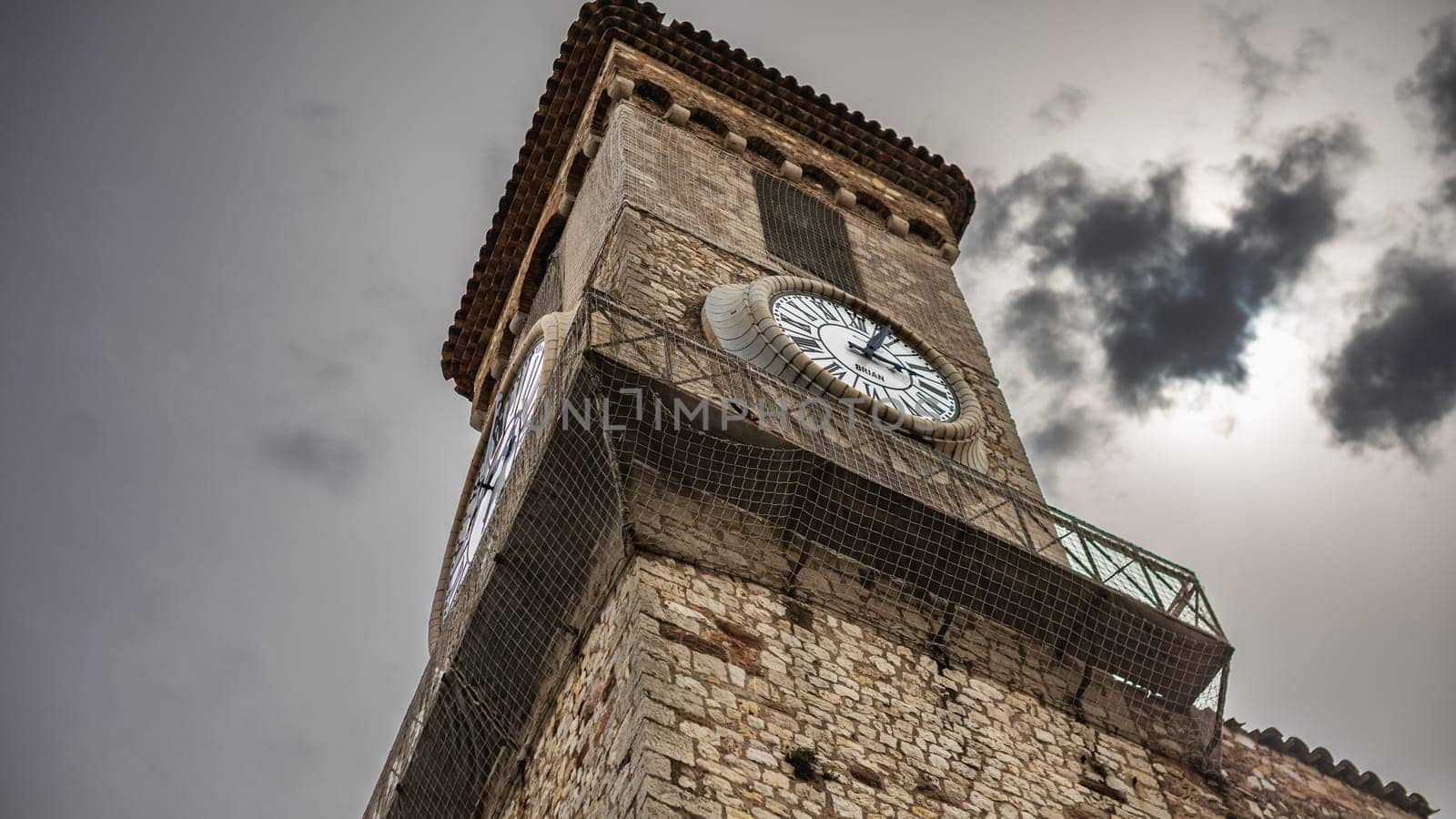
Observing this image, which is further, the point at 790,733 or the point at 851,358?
the point at 851,358

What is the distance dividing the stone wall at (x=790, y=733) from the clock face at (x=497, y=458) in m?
2.37

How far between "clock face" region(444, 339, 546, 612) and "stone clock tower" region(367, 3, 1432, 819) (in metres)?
0.05

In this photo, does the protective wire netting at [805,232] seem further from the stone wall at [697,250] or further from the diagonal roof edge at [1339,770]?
the diagonal roof edge at [1339,770]

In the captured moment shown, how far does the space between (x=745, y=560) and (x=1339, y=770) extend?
468 cm

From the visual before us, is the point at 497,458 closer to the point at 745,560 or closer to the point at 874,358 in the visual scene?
the point at 874,358

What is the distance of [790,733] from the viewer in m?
6.53

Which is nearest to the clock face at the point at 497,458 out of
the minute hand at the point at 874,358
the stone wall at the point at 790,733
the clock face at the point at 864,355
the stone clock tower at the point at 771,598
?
the stone clock tower at the point at 771,598

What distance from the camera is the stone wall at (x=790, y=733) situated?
6.15m

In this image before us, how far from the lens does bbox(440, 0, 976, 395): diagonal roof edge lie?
1360cm

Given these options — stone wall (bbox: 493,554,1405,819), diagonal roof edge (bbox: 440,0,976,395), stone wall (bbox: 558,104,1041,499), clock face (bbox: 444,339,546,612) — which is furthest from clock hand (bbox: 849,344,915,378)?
diagonal roof edge (bbox: 440,0,976,395)

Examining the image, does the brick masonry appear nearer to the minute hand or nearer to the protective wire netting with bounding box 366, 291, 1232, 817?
the protective wire netting with bounding box 366, 291, 1232, 817

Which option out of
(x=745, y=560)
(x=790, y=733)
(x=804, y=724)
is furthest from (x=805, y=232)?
(x=790, y=733)

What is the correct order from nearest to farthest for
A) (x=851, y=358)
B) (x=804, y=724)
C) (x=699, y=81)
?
(x=804, y=724)
(x=851, y=358)
(x=699, y=81)

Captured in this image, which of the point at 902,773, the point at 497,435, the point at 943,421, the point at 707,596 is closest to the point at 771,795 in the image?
the point at 902,773
